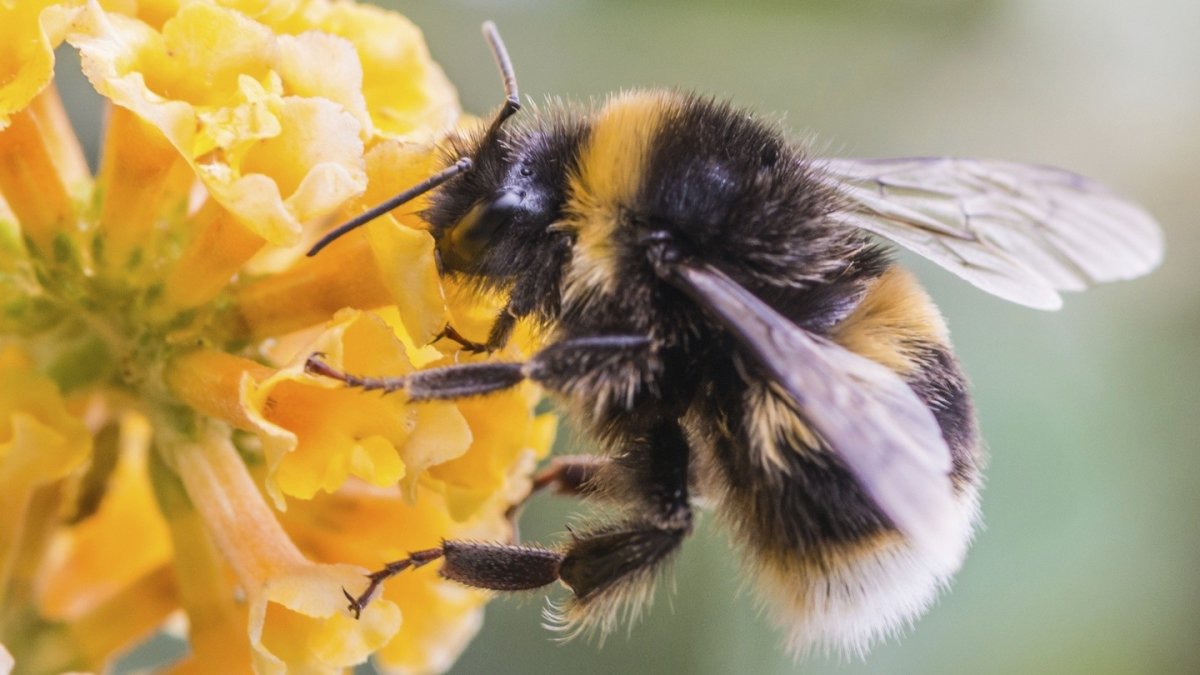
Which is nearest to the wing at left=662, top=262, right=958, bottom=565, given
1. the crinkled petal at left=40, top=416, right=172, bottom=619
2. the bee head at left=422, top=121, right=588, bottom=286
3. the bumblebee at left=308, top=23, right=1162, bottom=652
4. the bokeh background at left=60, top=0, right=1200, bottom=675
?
the bumblebee at left=308, top=23, right=1162, bottom=652

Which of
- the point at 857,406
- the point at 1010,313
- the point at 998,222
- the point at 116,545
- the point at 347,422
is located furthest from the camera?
the point at 1010,313

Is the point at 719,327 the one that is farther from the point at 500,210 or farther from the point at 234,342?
the point at 234,342

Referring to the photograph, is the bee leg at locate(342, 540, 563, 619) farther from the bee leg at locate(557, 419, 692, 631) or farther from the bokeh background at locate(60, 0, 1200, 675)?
the bokeh background at locate(60, 0, 1200, 675)

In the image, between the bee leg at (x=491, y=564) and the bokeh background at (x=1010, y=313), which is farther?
the bokeh background at (x=1010, y=313)

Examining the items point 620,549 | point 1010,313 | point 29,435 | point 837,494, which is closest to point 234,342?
point 29,435

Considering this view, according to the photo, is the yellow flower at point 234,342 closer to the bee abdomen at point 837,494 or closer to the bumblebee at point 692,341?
the bumblebee at point 692,341

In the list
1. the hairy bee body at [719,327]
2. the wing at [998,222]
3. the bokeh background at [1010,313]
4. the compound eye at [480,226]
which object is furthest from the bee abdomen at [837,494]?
the bokeh background at [1010,313]

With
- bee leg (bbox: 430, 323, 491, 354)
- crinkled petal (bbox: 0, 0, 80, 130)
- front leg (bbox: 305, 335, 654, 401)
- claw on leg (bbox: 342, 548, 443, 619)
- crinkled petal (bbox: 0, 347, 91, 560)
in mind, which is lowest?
crinkled petal (bbox: 0, 347, 91, 560)
